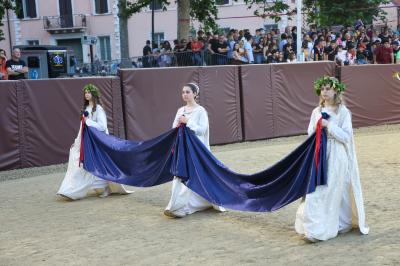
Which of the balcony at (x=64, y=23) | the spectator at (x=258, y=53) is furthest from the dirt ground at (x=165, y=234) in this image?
the balcony at (x=64, y=23)

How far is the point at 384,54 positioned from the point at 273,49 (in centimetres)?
417

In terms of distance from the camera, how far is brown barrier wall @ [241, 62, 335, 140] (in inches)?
648

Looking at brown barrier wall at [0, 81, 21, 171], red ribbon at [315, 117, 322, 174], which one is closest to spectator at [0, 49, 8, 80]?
brown barrier wall at [0, 81, 21, 171]

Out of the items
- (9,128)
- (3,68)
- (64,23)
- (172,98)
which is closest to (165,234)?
(9,128)

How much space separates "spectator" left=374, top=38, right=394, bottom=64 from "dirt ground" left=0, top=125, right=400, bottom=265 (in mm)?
11110

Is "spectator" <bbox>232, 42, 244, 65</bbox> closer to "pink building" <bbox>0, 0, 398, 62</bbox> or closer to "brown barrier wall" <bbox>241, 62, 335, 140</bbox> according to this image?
"brown barrier wall" <bbox>241, 62, 335, 140</bbox>

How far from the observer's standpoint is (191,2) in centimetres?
2422

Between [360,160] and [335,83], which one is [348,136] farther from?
[360,160]

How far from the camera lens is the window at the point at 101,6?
4828cm

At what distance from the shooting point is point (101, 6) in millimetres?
48500

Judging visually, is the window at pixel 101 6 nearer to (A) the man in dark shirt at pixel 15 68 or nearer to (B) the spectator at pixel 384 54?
(B) the spectator at pixel 384 54

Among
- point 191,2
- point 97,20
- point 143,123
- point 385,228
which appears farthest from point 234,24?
point 385,228

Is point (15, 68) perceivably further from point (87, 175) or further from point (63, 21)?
point (63, 21)

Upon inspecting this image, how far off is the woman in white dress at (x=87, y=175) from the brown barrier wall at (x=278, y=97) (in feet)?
23.6
